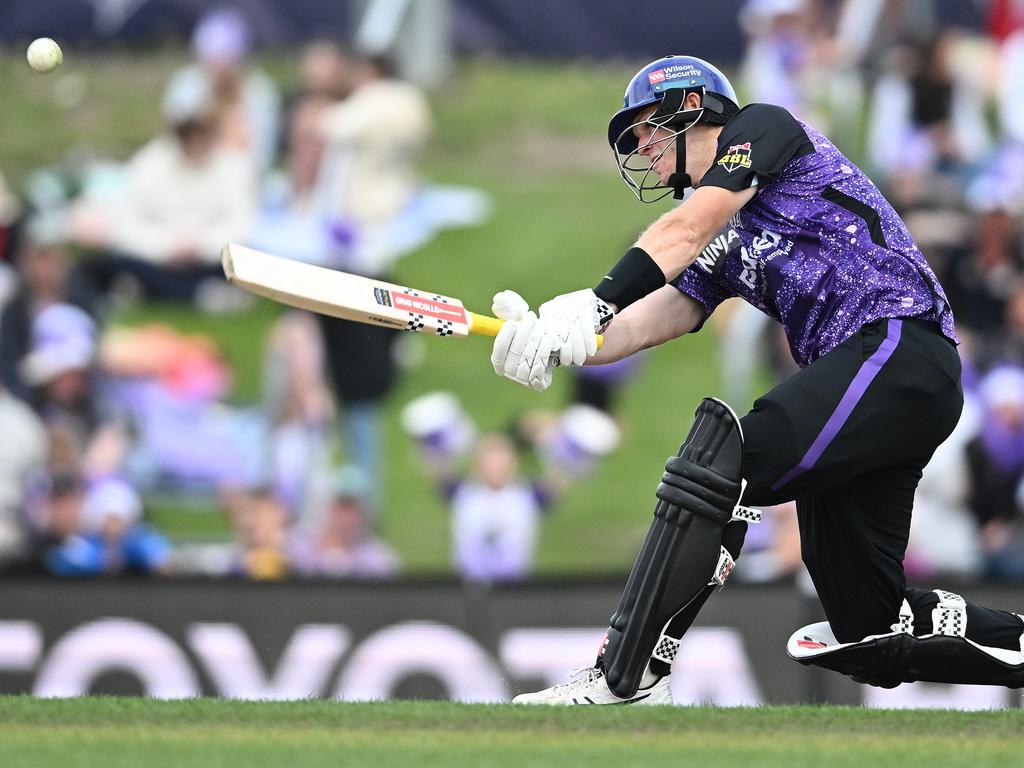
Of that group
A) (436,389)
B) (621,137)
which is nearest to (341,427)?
(436,389)

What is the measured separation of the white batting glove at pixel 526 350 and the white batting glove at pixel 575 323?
0.10 ft

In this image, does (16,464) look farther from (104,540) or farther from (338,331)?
(338,331)

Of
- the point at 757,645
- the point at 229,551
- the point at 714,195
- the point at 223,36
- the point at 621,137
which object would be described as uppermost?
the point at 223,36

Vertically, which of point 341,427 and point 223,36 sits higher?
point 223,36

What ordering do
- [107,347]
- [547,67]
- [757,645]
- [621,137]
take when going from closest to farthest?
1. [621,137]
2. [757,645]
3. [107,347]
4. [547,67]

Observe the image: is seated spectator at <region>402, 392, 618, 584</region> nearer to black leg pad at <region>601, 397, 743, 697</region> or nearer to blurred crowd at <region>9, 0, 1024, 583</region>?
blurred crowd at <region>9, 0, 1024, 583</region>

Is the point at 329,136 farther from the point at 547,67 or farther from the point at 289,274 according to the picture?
the point at 289,274

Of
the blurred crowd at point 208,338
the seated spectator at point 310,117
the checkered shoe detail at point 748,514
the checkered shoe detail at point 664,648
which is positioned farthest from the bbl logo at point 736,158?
the seated spectator at point 310,117

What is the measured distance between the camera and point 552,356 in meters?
4.24

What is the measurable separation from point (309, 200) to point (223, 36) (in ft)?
4.11

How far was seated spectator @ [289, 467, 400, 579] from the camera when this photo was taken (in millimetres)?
8734

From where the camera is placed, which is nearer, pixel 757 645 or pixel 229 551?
pixel 757 645

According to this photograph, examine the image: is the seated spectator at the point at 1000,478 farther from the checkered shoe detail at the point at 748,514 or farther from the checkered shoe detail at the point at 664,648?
the checkered shoe detail at the point at 748,514

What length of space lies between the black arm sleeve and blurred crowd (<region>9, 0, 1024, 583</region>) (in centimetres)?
424
